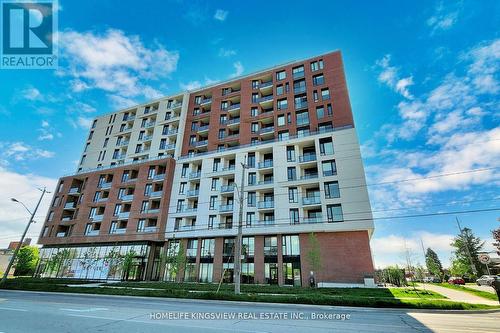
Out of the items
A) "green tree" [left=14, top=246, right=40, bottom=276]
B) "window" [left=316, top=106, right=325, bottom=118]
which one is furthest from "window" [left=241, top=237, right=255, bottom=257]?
"green tree" [left=14, top=246, right=40, bottom=276]

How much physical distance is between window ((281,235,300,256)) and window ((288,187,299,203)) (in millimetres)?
4770

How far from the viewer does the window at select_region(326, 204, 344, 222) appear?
31.0 metres

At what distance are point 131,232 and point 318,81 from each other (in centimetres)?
3912

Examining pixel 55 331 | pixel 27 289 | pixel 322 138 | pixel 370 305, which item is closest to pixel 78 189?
pixel 27 289

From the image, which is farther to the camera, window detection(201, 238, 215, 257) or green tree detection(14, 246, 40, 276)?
green tree detection(14, 246, 40, 276)

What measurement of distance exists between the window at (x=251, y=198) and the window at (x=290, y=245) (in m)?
6.51

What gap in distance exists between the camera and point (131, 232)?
40.2 meters

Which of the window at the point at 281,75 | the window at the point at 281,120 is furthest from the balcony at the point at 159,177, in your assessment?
the window at the point at 281,75

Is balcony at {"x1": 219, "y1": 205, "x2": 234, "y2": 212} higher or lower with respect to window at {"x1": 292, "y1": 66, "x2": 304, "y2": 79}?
lower

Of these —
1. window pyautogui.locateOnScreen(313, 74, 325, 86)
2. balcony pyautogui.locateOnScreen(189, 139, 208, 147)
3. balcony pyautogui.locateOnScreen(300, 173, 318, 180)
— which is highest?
window pyautogui.locateOnScreen(313, 74, 325, 86)

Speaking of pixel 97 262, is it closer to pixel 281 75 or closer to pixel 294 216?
pixel 294 216

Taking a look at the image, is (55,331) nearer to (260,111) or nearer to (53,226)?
(260,111)

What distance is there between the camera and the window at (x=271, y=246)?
33.6 meters

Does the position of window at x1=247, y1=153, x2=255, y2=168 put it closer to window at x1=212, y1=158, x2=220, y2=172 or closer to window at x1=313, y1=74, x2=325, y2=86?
window at x1=212, y1=158, x2=220, y2=172
